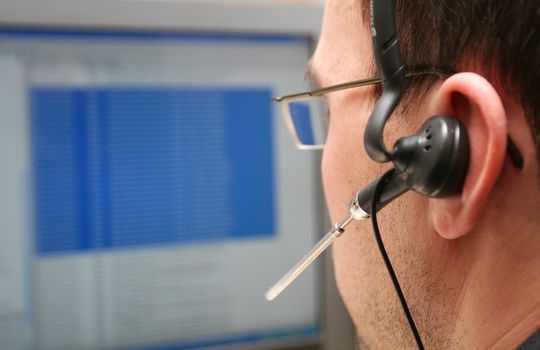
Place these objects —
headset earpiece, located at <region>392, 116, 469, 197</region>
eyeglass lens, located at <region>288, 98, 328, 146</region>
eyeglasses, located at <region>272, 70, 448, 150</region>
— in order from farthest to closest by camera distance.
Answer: eyeglass lens, located at <region>288, 98, 328, 146</region>, eyeglasses, located at <region>272, 70, 448, 150</region>, headset earpiece, located at <region>392, 116, 469, 197</region>

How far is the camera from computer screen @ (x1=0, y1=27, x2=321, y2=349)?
0.58m

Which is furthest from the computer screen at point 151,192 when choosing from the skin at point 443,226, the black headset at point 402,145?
the black headset at point 402,145

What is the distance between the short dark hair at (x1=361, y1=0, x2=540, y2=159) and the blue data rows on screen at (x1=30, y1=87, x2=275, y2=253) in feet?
1.03

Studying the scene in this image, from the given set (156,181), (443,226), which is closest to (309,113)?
(156,181)

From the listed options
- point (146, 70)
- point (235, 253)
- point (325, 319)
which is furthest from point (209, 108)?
point (325, 319)

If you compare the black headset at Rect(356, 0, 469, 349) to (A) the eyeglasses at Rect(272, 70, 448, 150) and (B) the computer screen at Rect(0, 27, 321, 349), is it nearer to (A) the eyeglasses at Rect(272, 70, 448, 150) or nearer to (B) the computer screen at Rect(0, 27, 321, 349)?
(A) the eyeglasses at Rect(272, 70, 448, 150)

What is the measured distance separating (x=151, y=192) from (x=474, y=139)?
0.41m

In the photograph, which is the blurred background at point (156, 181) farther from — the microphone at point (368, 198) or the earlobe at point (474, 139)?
the earlobe at point (474, 139)

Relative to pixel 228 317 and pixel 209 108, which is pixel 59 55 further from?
pixel 228 317

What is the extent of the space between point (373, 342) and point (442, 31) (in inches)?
12.7

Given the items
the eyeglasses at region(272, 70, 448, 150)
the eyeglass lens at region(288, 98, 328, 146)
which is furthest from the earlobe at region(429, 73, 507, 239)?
the eyeglass lens at region(288, 98, 328, 146)

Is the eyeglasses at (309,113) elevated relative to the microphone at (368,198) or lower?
elevated

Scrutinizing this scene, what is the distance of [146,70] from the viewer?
2.05 feet

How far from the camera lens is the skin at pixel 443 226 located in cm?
35
